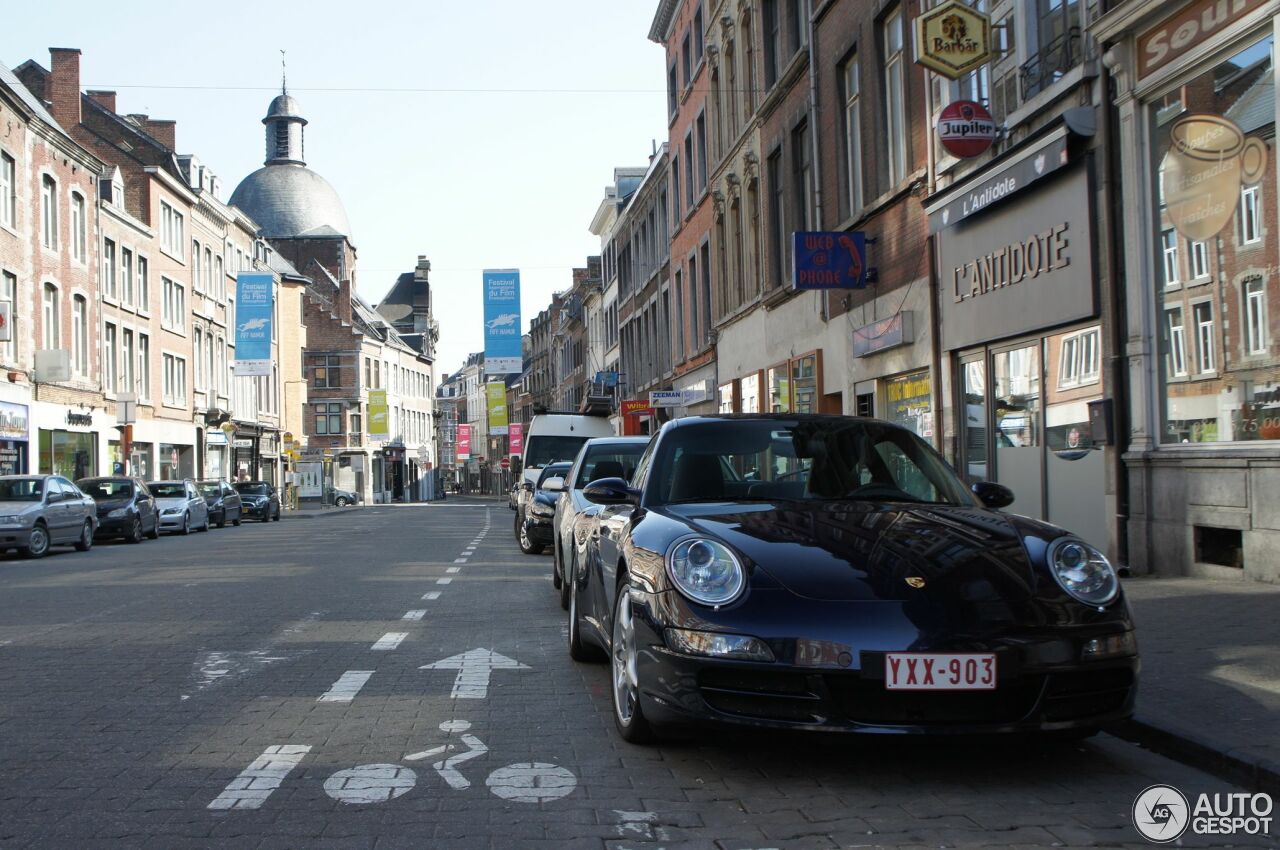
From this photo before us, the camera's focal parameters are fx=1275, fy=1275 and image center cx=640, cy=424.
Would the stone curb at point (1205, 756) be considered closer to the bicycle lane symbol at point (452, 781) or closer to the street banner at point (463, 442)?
the bicycle lane symbol at point (452, 781)

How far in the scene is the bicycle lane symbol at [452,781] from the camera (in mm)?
4566

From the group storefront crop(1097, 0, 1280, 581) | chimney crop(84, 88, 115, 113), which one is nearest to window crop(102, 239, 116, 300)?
chimney crop(84, 88, 115, 113)

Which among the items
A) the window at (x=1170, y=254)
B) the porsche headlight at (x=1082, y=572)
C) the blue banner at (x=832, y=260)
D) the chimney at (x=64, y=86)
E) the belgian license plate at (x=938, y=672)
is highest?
the chimney at (x=64, y=86)

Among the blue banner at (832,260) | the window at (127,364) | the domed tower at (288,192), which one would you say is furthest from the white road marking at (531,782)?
the domed tower at (288,192)

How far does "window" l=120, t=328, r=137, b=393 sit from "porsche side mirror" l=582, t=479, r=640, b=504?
43141mm

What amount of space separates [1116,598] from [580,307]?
246ft

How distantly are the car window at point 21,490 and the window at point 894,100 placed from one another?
16286 mm

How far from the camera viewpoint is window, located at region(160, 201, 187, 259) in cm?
5100

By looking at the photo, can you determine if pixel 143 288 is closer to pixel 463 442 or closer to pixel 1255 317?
pixel 1255 317

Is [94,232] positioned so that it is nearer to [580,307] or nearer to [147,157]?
[147,157]

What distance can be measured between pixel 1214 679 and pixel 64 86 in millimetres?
48879

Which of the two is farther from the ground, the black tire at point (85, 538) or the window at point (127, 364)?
A: the window at point (127, 364)

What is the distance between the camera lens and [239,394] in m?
62.6

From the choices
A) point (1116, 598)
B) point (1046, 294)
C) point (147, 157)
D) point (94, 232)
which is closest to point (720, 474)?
point (1116, 598)
